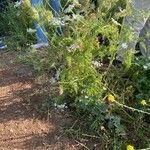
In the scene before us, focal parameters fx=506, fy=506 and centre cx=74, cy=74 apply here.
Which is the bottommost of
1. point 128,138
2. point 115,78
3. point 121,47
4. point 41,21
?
point 128,138

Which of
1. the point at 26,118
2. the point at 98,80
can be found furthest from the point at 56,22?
the point at 26,118

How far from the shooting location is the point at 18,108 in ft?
11.7

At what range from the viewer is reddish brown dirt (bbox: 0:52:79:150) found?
10.8 feet

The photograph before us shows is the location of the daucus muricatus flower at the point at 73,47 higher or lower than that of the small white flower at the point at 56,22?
lower

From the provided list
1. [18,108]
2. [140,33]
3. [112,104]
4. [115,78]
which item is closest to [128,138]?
[112,104]

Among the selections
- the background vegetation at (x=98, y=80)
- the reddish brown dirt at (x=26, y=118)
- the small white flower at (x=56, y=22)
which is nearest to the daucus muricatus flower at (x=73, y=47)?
the background vegetation at (x=98, y=80)

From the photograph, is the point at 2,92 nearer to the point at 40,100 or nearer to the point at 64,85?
the point at 40,100

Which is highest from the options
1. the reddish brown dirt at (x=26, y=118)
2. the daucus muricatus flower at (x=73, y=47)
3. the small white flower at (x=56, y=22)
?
the small white flower at (x=56, y=22)

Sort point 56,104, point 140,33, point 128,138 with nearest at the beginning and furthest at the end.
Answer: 1. point 128,138
2. point 56,104
3. point 140,33

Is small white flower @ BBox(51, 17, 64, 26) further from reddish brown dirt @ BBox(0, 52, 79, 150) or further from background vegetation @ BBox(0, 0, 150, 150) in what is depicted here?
reddish brown dirt @ BBox(0, 52, 79, 150)

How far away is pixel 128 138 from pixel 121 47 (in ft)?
2.07

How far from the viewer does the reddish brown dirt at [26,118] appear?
3307mm

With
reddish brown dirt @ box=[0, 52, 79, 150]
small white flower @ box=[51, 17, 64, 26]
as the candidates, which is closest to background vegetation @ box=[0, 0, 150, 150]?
small white flower @ box=[51, 17, 64, 26]

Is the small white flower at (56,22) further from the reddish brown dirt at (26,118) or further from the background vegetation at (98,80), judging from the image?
the reddish brown dirt at (26,118)
